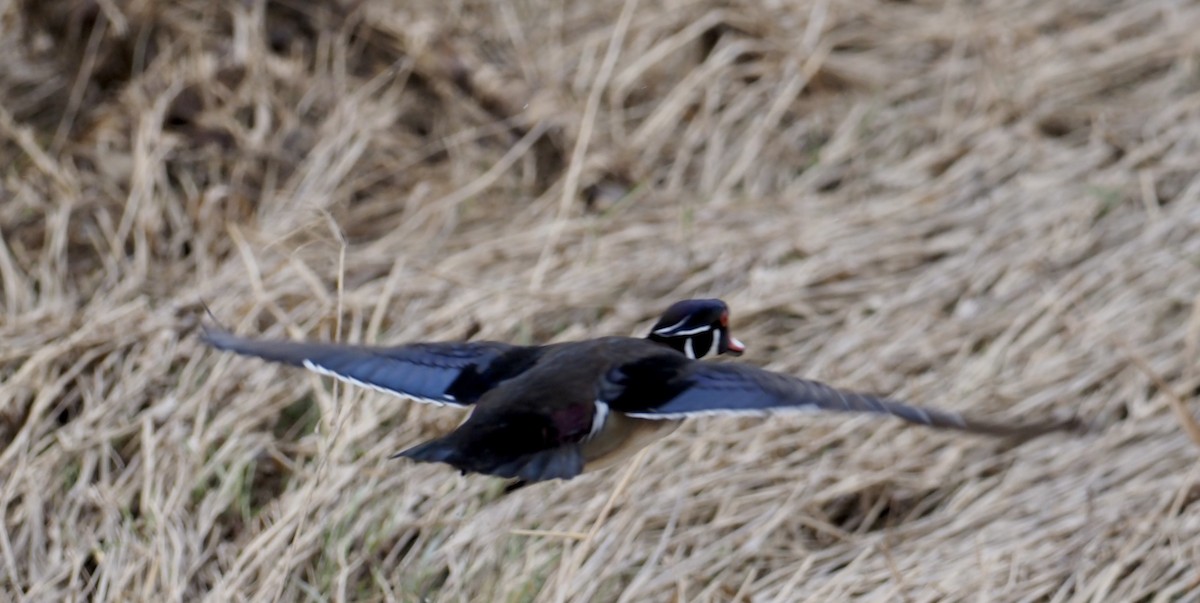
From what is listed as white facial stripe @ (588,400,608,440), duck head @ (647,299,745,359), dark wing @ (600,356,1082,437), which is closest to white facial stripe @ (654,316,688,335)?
duck head @ (647,299,745,359)

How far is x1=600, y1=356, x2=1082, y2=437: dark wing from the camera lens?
2549mm

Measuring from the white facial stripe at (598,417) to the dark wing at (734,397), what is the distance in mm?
14

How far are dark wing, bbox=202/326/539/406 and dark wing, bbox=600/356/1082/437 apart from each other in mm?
251

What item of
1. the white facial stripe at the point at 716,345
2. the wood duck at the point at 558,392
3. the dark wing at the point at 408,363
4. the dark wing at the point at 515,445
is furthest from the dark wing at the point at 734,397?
the white facial stripe at the point at 716,345

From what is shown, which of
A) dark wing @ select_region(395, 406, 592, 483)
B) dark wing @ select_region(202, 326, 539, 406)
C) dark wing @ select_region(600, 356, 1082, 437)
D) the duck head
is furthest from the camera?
the duck head

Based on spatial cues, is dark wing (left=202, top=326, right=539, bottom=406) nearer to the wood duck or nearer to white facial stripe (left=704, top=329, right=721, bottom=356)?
the wood duck

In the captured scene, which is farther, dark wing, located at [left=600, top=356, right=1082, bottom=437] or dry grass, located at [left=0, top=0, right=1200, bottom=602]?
dry grass, located at [left=0, top=0, right=1200, bottom=602]

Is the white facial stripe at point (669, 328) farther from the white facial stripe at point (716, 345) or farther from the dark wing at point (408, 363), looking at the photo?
the dark wing at point (408, 363)

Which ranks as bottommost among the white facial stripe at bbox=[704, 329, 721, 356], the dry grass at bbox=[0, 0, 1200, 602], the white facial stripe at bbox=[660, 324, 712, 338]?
the dry grass at bbox=[0, 0, 1200, 602]

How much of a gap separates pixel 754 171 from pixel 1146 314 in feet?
4.64

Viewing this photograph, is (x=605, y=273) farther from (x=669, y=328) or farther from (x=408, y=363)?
(x=408, y=363)

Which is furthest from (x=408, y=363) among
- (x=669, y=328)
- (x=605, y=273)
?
(x=605, y=273)

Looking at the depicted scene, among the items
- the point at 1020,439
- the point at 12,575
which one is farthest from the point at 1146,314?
the point at 12,575

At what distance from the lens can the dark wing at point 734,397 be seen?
2549mm
